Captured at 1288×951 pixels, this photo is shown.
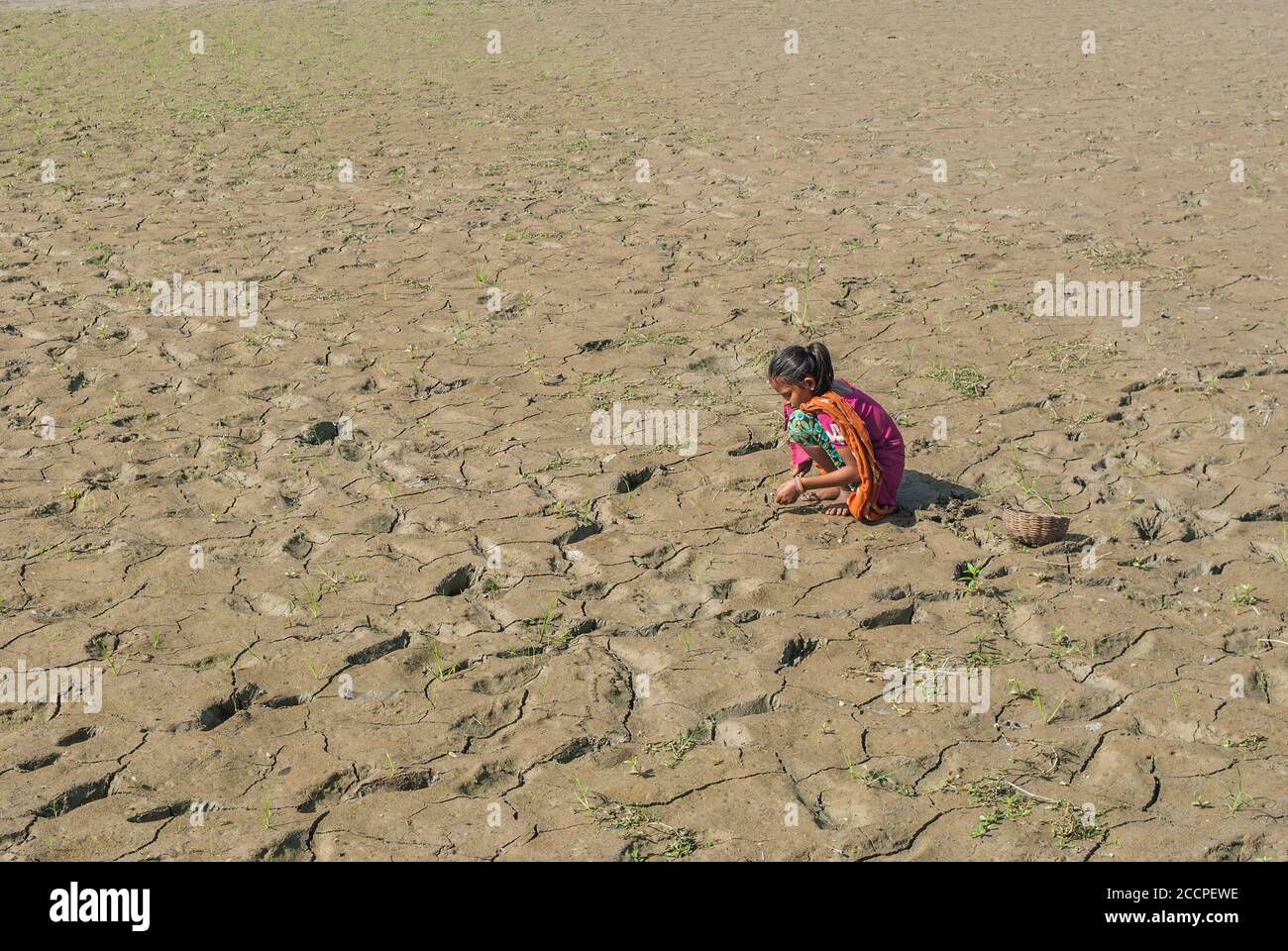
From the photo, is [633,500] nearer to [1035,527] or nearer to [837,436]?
[837,436]

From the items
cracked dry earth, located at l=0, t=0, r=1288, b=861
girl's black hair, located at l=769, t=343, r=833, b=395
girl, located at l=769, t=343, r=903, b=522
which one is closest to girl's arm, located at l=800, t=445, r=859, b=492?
girl, located at l=769, t=343, r=903, b=522

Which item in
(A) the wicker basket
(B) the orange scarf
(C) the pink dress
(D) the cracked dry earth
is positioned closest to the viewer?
(D) the cracked dry earth

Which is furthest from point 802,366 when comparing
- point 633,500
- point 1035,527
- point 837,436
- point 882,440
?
point 1035,527

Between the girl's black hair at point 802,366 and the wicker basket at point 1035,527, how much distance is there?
91 cm

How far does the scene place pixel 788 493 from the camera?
5.39 metres

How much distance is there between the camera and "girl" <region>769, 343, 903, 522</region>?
17.1 ft

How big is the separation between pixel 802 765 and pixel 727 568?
1.22 meters

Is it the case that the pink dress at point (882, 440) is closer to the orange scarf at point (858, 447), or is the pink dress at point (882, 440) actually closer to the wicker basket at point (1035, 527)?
the orange scarf at point (858, 447)

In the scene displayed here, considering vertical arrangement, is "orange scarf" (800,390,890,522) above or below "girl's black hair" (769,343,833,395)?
below

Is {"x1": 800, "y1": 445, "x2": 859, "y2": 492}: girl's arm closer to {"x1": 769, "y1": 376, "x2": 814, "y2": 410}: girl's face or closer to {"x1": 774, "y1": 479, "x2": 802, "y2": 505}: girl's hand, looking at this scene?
{"x1": 774, "y1": 479, "x2": 802, "y2": 505}: girl's hand

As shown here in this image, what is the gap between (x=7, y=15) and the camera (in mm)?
19297

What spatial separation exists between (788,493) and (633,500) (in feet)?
2.20

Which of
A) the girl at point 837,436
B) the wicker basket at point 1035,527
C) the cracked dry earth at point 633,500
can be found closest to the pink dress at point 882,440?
the girl at point 837,436
